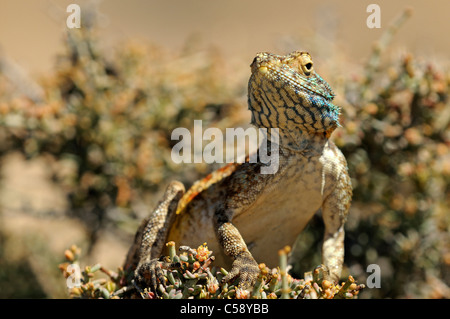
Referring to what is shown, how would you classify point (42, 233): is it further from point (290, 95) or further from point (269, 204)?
point (290, 95)

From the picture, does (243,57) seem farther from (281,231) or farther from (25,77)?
(281,231)

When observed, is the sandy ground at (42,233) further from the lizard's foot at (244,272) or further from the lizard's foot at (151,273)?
the lizard's foot at (244,272)

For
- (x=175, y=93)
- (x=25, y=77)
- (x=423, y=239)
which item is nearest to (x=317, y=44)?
(x=175, y=93)

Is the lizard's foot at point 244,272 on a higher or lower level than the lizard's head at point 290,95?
lower

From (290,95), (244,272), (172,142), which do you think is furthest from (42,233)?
(290,95)

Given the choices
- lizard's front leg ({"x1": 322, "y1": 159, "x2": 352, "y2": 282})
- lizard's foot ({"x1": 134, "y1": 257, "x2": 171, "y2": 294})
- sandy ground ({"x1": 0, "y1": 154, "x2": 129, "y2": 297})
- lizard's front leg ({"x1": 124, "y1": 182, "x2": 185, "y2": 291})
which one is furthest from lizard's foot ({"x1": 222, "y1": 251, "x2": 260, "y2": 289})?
sandy ground ({"x1": 0, "y1": 154, "x2": 129, "y2": 297})

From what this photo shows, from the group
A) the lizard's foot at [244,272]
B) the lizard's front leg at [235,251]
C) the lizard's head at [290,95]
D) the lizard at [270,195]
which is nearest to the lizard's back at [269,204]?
the lizard at [270,195]

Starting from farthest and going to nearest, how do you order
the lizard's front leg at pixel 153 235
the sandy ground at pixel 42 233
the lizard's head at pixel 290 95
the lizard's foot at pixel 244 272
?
the sandy ground at pixel 42 233 < the lizard's front leg at pixel 153 235 < the lizard's head at pixel 290 95 < the lizard's foot at pixel 244 272

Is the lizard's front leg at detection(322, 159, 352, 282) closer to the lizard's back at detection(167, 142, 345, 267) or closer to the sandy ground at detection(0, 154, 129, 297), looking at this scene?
the lizard's back at detection(167, 142, 345, 267)
